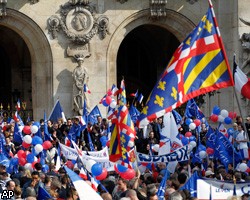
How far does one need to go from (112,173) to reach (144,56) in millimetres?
15994

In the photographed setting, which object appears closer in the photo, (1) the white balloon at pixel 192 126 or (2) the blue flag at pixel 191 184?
(2) the blue flag at pixel 191 184

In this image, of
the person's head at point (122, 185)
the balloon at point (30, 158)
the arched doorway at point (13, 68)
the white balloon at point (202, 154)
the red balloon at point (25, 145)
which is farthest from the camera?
the arched doorway at point (13, 68)

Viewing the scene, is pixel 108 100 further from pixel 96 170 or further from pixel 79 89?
pixel 96 170

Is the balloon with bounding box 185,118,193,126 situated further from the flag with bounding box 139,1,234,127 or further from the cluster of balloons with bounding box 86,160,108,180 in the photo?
the flag with bounding box 139,1,234,127

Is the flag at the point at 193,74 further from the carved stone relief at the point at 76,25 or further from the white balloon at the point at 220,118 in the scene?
the carved stone relief at the point at 76,25

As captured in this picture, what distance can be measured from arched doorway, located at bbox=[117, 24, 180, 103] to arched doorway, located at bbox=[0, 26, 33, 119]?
338 cm

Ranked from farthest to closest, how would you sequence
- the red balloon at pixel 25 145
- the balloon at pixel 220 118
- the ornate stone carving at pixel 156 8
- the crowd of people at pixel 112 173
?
the ornate stone carving at pixel 156 8 < the balloon at pixel 220 118 < the red balloon at pixel 25 145 < the crowd of people at pixel 112 173

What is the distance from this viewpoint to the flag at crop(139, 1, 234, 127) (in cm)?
1476

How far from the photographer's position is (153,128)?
2725 cm

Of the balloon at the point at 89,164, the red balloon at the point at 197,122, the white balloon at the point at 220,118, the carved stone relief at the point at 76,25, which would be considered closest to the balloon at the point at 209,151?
the white balloon at the point at 220,118

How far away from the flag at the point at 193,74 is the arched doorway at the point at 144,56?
2024 centimetres

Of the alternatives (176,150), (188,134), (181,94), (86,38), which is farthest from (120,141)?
(86,38)

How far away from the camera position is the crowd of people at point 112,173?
1570 cm

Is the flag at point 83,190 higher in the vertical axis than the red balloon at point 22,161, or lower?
lower
